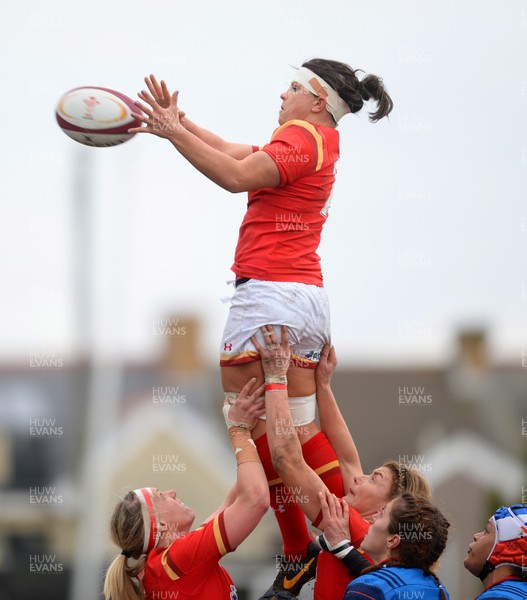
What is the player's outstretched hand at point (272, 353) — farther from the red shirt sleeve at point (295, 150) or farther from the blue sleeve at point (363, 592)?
the blue sleeve at point (363, 592)

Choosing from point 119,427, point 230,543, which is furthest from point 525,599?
point 119,427

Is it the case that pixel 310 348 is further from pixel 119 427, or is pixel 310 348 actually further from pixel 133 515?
pixel 119 427

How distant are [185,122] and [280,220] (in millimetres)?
860

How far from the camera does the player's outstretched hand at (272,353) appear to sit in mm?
6375

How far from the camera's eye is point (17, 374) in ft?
99.5

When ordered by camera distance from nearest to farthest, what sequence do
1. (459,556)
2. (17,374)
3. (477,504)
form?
(459,556), (477,504), (17,374)

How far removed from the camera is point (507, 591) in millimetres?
6023

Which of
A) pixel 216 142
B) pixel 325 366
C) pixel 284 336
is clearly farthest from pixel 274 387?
pixel 216 142

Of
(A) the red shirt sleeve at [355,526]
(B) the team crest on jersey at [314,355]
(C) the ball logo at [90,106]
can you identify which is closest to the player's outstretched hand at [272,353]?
(B) the team crest on jersey at [314,355]

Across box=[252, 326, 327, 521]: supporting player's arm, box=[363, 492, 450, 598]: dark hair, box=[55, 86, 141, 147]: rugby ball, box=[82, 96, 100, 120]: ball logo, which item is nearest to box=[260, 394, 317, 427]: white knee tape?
box=[252, 326, 327, 521]: supporting player's arm

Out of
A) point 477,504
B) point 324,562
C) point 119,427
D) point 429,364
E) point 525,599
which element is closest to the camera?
point 525,599

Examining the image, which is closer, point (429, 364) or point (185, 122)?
point (185, 122)

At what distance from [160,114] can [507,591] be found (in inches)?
119

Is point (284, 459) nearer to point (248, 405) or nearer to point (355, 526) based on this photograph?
point (248, 405)
